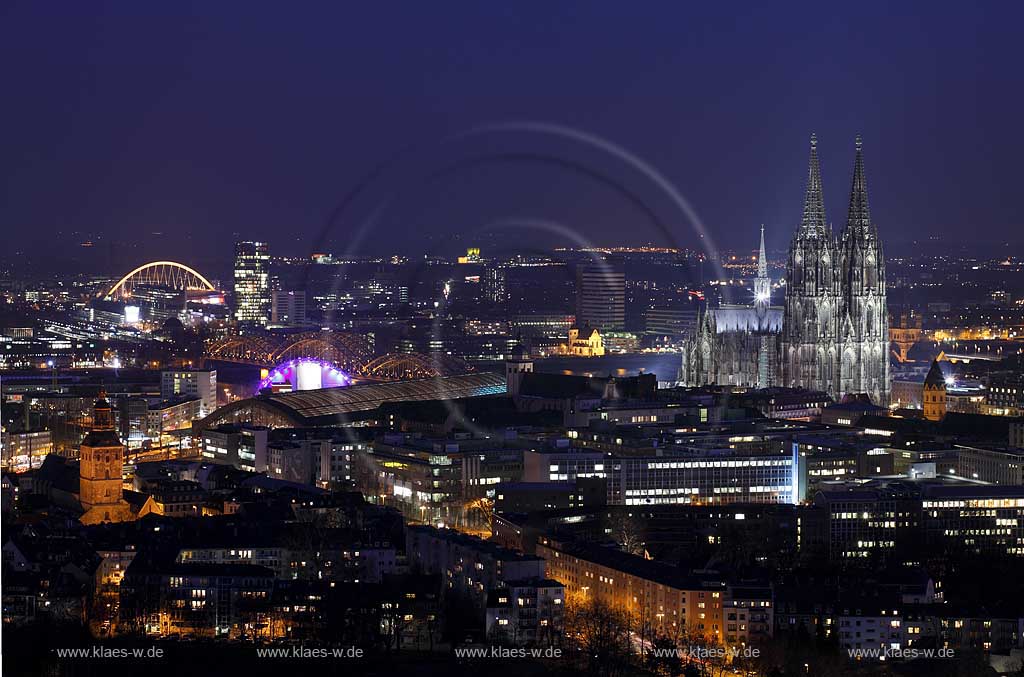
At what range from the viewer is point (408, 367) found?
99.3 meters

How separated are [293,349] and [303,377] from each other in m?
22.6

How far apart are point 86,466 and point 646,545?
12.4 m

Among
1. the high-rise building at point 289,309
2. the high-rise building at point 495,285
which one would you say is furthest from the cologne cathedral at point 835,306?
the high-rise building at point 289,309

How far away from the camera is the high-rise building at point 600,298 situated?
11906 centimetres

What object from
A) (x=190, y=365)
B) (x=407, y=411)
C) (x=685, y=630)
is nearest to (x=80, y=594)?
(x=685, y=630)

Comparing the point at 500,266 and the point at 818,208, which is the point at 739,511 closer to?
the point at 818,208

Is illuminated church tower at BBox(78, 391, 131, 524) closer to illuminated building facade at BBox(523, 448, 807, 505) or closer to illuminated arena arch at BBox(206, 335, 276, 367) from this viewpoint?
illuminated building facade at BBox(523, 448, 807, 505)

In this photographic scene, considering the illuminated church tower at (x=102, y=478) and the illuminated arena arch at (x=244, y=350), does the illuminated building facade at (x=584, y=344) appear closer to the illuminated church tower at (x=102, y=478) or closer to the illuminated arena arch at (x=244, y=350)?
the illuminated arena arch at (x=244, y=350)

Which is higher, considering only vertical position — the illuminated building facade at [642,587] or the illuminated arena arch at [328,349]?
the illuminated arena arch at [328,349]

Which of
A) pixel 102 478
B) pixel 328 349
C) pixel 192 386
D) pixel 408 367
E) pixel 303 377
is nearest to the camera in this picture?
pixel 102 478

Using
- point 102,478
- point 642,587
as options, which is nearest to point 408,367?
point 102,478

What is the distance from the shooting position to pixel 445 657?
3747 cm

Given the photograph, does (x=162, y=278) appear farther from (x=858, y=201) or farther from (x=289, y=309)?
(x=858, y=201)

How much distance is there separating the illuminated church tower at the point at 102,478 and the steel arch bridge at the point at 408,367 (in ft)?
142
